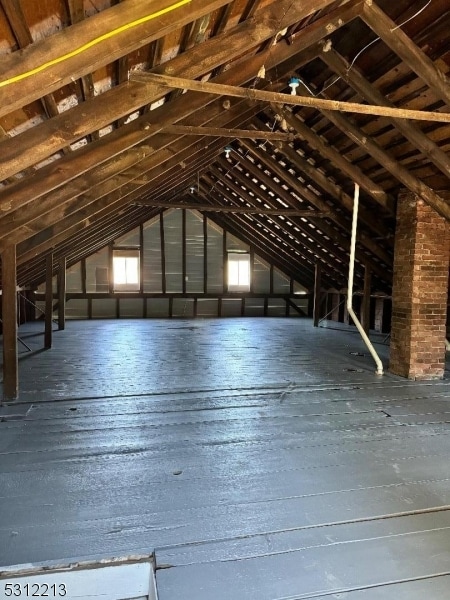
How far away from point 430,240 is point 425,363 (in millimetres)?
1530

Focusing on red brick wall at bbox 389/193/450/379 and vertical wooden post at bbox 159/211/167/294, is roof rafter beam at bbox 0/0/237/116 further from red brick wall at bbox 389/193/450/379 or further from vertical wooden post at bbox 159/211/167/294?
vertical wooden post at bbox 159/211/167/294

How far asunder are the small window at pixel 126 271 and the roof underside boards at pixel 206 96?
15.2ft

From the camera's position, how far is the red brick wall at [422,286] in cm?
461

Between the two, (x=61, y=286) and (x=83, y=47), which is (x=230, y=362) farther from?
(x=83, y=47)

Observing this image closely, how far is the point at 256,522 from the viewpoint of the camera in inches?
76.5

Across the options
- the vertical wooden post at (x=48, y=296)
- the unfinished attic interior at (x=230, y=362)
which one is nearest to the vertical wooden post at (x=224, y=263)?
the unfinished attic interior at (x=230, y=362)

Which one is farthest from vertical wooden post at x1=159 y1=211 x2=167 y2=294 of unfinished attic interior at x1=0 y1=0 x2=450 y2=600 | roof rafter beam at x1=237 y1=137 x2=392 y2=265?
roof rafter beam at x1=237 y1=137 x2=392 y2=265

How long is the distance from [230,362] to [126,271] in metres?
6.54

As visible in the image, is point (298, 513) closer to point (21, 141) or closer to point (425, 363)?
point (21, 141)

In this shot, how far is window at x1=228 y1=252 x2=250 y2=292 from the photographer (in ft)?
38.8

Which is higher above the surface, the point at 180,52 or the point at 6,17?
the point at 180,52

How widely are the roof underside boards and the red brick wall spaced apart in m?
0.28

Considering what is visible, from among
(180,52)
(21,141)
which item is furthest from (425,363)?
(21,141)

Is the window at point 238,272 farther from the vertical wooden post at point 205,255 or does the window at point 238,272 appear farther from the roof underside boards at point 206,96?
the roof underside boards at point 206,96
